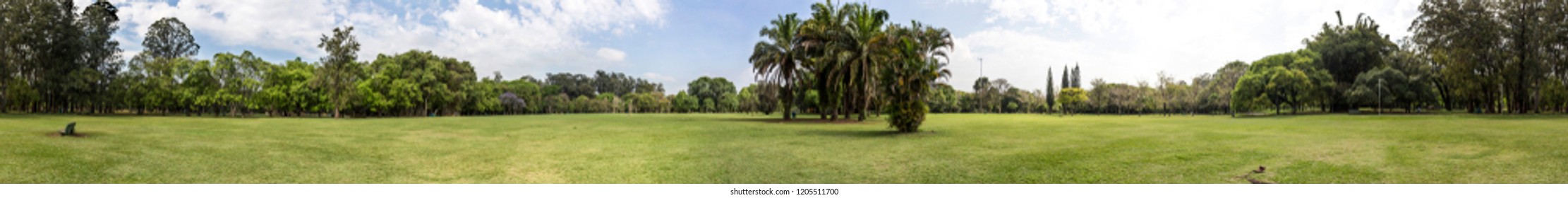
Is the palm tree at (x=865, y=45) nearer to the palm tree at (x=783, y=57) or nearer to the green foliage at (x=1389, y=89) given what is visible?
the palm tree at (x=783, y=57)

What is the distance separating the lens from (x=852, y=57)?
3036 cm

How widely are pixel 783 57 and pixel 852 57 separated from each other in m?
8.96

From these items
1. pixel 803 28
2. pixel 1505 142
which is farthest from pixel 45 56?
pixel 1505 142

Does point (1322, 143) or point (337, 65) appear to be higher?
point (337, 65)

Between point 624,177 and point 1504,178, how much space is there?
983 cm

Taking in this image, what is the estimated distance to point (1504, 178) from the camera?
8.02m

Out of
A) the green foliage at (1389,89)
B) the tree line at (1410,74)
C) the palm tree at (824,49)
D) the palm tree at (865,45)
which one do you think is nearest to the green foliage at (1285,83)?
the tree line at (1410,74)

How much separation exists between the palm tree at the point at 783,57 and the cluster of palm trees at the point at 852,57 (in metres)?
0.04

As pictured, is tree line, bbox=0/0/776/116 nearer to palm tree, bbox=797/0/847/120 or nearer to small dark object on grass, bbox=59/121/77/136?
palm tree, bbox=797/0/847/120

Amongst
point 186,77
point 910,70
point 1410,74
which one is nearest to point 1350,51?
point 1410,74

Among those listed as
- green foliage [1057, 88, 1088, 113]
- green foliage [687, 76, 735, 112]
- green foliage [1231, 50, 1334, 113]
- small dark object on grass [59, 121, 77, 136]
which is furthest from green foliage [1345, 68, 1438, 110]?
green foliage [687, 76, 735, 112]

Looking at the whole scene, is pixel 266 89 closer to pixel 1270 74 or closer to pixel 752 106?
pixel 752 106

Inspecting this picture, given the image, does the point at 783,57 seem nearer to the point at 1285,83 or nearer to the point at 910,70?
the point at 910,70

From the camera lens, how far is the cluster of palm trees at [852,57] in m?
28.5
